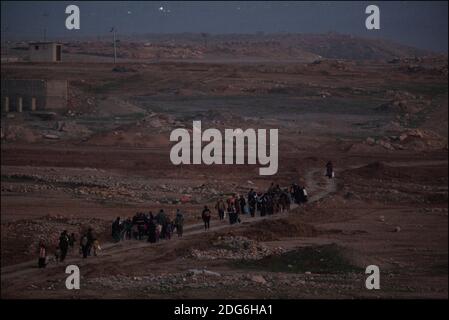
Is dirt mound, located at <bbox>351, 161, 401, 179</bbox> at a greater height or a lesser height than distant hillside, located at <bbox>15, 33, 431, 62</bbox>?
lesser

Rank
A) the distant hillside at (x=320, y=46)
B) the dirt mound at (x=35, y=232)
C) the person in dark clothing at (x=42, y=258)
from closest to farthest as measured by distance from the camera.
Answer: the person in dark clothing at (x=42, y=258) → the dirt mound at (x=35, y=232) → the distant hillside at (x=320, y=46)

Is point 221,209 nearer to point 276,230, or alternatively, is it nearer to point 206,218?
point 206,218

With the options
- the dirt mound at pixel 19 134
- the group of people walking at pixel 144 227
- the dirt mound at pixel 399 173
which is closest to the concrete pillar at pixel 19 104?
the dirt mound at pixel 19 134

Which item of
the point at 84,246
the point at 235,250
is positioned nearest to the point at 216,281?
the point at 235,250

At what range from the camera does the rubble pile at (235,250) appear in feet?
42.5

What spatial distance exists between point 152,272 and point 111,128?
15477 millimetres

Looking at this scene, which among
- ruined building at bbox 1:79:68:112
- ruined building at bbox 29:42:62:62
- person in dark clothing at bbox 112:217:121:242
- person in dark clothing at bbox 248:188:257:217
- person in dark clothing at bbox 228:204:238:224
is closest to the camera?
person in dark clothing at bbox 112:217:121:242

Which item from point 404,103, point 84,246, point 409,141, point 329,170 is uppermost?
point 404,103

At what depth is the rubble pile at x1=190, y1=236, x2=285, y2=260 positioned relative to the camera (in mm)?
12945

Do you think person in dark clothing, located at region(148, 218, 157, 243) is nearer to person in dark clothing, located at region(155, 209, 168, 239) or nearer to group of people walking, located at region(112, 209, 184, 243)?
group of people walking, located at region(112, 209, 184, 243)

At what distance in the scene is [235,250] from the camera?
1327cm

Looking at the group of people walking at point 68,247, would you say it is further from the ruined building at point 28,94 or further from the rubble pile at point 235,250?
the ruined building at point 28,94

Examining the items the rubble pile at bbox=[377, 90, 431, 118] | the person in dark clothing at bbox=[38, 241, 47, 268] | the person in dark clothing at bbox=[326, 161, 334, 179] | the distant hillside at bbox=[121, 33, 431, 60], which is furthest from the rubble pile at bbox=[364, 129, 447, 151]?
the person in dark clothing at bbox=[38, 241, 47, 268]

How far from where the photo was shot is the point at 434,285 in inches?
442
